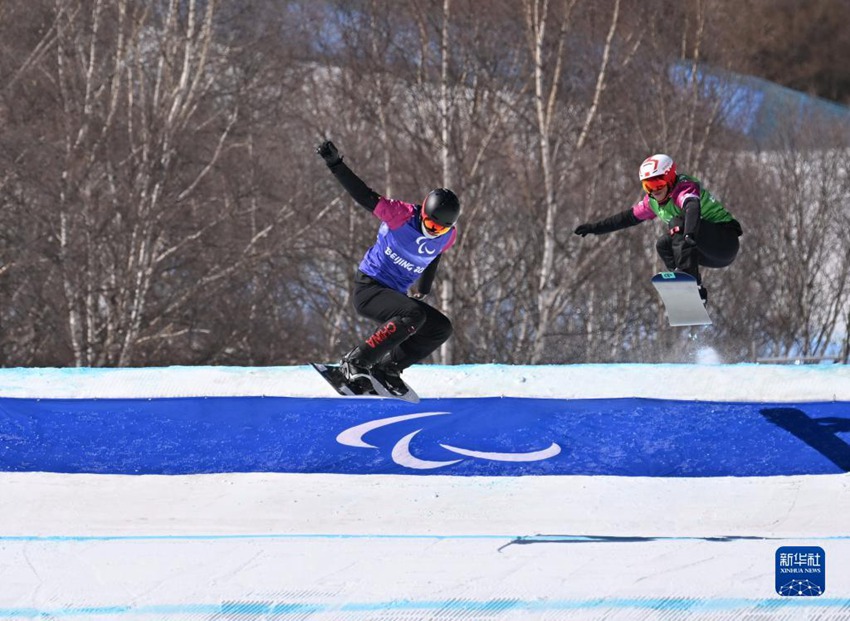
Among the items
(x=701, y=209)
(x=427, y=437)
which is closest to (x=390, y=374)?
(x=427, y=437)

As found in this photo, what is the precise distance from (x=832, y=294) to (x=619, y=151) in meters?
8.74

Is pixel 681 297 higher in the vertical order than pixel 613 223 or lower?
lower

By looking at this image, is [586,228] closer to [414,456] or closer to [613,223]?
[613,223]

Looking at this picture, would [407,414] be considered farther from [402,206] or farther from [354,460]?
[402,206]

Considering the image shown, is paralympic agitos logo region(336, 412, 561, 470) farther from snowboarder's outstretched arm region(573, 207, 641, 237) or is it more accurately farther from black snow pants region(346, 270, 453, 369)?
snowboarder's outstretched arm region(573, 207, 641, 237)

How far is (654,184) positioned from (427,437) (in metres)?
2.52

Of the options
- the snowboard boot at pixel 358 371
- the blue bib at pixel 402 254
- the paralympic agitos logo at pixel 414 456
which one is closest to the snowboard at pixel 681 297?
the paralympic agitos logo at pixel 414 456

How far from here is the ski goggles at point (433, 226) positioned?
290 inches

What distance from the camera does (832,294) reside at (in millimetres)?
26844

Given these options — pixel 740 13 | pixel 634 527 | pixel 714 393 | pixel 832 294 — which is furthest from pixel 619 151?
pixel 634 527

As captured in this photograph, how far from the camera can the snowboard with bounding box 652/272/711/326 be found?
8.12 metres

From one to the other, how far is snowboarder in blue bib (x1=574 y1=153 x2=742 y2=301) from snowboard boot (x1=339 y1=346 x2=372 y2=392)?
5.98 feet

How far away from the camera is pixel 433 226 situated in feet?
24.3

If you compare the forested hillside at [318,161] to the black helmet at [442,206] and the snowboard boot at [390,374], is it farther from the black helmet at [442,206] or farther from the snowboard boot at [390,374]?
the black helmet at [442,206]
